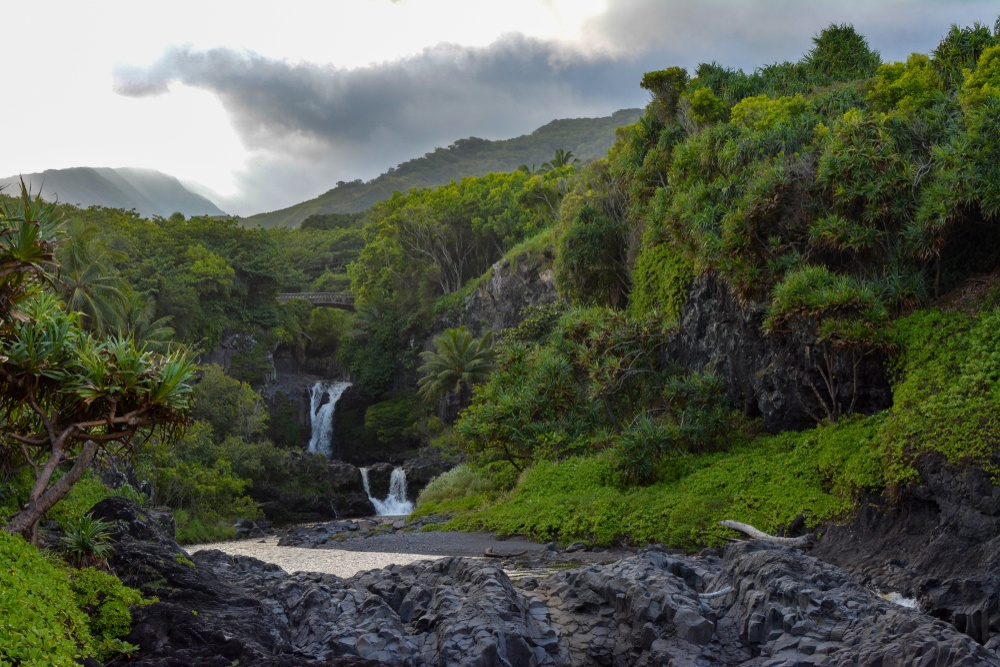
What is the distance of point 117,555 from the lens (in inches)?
434

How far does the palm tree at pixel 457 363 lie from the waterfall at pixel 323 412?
812 centimetres

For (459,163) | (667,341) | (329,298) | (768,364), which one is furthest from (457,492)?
(459,163)

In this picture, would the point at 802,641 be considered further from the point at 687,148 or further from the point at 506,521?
the point at 687,148

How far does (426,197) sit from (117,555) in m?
50.4

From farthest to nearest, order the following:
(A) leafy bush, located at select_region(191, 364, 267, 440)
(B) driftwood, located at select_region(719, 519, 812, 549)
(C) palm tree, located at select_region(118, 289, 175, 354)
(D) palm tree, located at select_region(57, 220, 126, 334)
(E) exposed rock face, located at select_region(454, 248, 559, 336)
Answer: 1. (E) exposed rock face, located at select_region(454, 248, 559, 336)
2. (A) leafy bush, located at select_region(191, 364, 267, 440)
3. (C) palm tree, located at select_region(118, 289, 175, 354)
4. (D) palm tree, located at select_region(57, 220, 126, 334)
5. (B) driftwood, located at select_region(719, 519, 812, 549)

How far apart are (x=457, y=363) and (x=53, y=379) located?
1328 inches

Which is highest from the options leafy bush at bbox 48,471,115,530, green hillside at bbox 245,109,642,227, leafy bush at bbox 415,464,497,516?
green hillside at bbox 245,109,642,227

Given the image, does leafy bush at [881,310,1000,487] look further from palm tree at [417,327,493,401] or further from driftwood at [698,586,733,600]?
palm tree at [417,327,493,401]

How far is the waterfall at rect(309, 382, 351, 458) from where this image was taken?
48375mm

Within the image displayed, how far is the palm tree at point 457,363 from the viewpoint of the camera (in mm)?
43719

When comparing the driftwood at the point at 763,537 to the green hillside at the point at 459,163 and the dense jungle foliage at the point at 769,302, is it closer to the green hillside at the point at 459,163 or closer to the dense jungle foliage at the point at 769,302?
the dense jungle foliage at the point at 769,302

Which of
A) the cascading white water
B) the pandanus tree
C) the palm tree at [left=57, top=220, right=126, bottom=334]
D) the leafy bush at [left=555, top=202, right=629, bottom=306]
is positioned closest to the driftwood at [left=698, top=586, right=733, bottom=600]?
the pandanus tree

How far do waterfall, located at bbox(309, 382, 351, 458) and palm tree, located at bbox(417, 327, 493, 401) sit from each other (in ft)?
26.6

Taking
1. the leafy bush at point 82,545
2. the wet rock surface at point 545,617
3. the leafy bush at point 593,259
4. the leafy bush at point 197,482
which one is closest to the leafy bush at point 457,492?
the leafy bush at point 197,482
